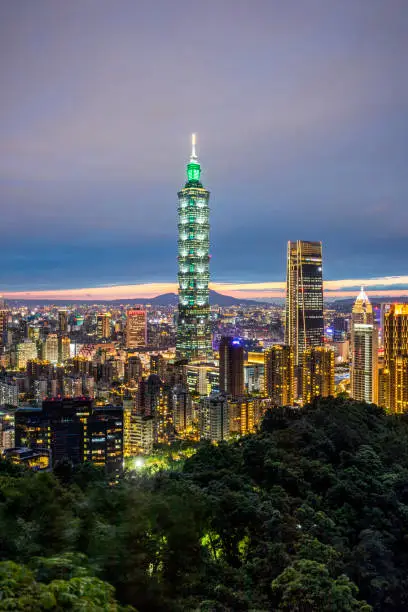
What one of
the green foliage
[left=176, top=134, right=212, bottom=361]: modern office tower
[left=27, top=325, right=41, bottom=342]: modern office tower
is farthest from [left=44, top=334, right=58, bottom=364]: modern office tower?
the green foliage

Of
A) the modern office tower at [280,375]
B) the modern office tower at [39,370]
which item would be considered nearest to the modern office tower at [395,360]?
the modern office tower at [280,375]

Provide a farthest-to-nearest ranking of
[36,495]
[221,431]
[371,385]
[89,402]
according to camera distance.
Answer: [371,385] < [221,431] < [89,402] < [36,495]

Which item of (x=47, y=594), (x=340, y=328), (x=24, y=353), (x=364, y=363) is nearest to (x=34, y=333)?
(x=24, y=353)

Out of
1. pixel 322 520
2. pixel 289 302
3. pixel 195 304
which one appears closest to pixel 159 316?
pixel 195 304

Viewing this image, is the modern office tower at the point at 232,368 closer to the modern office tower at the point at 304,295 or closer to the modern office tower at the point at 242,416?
the modern office tower at the point at 242,416

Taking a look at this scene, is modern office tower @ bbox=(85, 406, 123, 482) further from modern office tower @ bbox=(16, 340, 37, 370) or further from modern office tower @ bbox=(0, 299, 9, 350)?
modern office tower @ bbox=(0, 299, 9, 350)

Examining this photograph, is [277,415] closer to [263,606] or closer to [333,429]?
[333,429]
